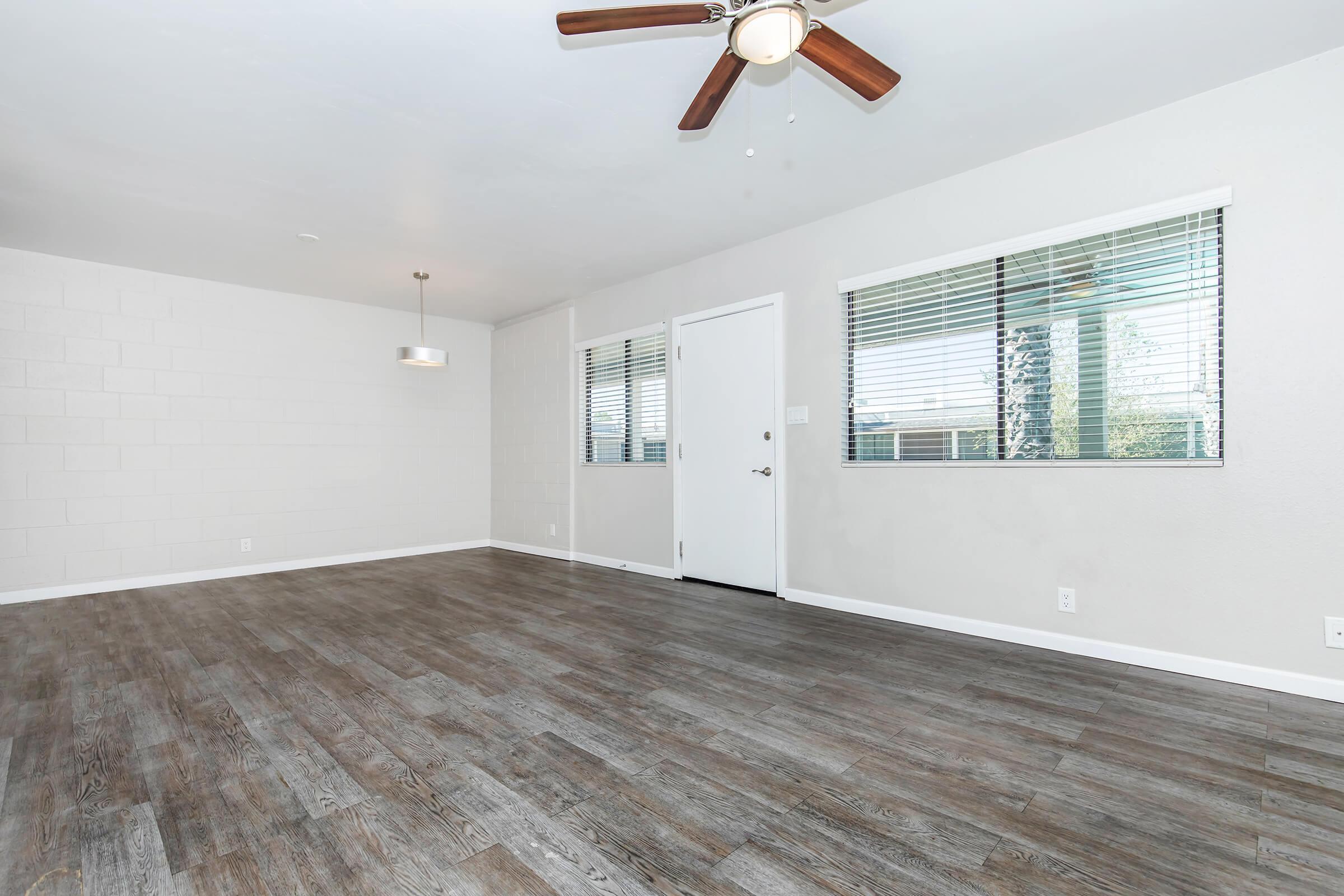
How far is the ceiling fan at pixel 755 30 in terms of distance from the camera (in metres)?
1.75

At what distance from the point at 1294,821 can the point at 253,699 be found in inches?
148

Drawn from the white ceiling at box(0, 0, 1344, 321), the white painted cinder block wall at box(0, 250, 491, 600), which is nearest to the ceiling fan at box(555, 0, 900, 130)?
the white ceiling at box(0, 0, 1344, 321)

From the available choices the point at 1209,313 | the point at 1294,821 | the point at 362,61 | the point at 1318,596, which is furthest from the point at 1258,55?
the point at 362,61

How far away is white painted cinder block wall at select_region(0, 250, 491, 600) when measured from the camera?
4.74m

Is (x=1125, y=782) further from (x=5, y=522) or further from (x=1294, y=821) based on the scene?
(x=5, y=522)

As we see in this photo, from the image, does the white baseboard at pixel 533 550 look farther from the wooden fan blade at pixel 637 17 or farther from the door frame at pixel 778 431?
the wooden fan blade at pixel 637 17

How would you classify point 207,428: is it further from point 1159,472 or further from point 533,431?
point 1159,472

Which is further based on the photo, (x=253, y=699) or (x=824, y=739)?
(x=253, y=699)

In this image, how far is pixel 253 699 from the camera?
105 inches

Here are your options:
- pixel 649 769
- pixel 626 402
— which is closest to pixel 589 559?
pixel 626 402

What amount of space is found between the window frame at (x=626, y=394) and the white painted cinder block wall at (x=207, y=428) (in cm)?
185

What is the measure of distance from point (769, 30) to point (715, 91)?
0.44 meters

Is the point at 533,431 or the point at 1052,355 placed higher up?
the point at 1052,355

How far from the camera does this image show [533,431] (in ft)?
22.5
